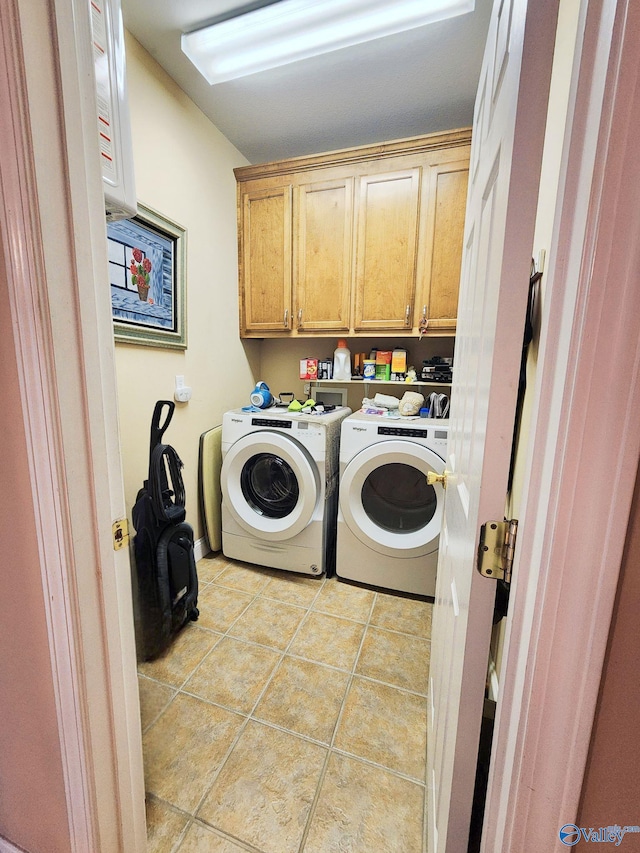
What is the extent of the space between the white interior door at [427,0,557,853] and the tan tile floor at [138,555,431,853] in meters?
0.35

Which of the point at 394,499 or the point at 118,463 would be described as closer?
the point at 118,463

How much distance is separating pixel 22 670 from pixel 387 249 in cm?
230

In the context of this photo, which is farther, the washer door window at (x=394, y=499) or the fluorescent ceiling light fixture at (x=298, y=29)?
→ the washer door window at (x=394, y=499)

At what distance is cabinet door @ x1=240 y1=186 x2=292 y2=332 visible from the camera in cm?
220

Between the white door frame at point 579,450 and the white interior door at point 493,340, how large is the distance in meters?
Answer: 0.08

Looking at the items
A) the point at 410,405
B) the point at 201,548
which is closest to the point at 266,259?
the point at 410,405

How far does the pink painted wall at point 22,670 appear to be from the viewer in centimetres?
59

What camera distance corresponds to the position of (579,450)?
0.34 meters

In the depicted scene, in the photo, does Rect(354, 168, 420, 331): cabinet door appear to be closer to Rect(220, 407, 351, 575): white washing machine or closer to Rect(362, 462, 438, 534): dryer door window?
Rect(220, 407, 351, 575): white washing machine

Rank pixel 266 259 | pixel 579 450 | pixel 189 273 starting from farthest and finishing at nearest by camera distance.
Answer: pixel 266 259
pixel 189 273
pixel 579 450

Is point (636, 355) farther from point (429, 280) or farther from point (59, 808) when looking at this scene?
point (429, 280)

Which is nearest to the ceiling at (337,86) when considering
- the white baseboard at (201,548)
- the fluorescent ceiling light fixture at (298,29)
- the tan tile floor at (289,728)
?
the fluorescent ceiling light fixture at (298,29)

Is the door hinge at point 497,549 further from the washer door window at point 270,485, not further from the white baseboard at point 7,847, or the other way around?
the washer door window at point 270,485
